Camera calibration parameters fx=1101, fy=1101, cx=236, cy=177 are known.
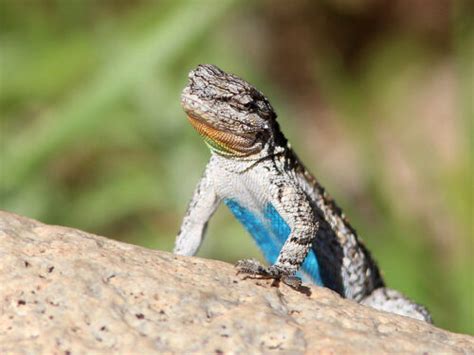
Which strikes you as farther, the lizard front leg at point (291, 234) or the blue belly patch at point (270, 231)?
the blue belly patch at point (270, 231)

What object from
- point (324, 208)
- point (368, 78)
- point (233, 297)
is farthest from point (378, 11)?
point (233, 297)

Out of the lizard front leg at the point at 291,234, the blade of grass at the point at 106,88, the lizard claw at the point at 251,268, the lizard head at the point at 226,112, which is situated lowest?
the lizard claw at the point at 251,268

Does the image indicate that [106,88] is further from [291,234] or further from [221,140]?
[291,234]

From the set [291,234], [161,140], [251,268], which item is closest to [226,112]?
[291,234]

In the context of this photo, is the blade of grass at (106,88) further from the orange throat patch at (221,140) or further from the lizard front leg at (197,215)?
the orange throat patch at (221,140)

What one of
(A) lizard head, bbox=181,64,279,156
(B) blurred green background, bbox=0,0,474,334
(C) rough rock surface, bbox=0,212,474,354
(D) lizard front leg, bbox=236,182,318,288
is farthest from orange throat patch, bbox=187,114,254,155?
(B) blurred green background, bbox=0,0,474,334

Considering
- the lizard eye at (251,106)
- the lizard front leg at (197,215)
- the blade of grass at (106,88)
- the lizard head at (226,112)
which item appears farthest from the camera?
the blade of grass at (106,88)

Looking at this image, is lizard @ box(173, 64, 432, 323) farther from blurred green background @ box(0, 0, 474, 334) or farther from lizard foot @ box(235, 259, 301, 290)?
blurred green background @ box(0, 0, 474, 334)

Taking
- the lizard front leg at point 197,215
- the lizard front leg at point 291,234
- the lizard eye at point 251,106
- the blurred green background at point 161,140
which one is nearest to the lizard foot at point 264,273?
the lizard front leg at point 291,234
